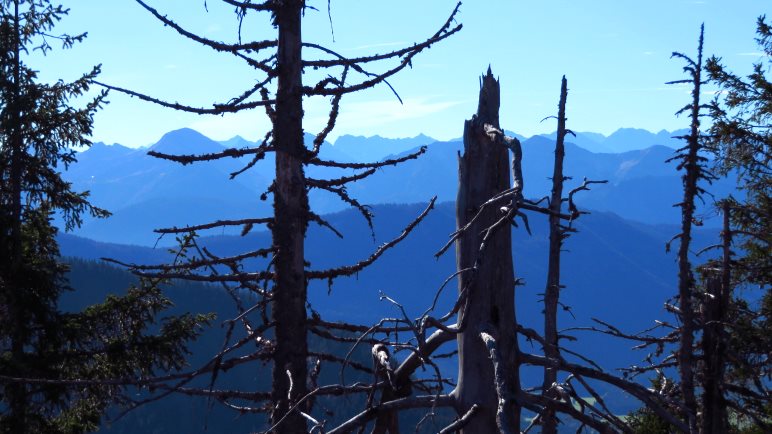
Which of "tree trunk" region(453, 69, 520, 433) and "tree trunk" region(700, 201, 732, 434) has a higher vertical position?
"tree trunk" region(453, 69, 520, 433)

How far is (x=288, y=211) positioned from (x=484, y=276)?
10.7 feet

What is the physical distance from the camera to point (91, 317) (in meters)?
14.2

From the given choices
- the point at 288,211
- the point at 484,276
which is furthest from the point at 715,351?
the point at 484,276

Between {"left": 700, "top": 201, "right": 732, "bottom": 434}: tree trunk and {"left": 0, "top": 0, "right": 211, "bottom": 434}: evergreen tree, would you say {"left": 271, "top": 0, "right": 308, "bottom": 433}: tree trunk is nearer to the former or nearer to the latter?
{"left": 700, "top": 201, "right": 732, "bottom": 434}: tree trunk

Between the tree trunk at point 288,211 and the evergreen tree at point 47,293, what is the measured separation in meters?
7.20

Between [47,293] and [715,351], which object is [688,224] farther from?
[47,293]

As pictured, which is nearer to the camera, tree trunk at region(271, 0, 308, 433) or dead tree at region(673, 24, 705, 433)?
tree trunk at region(271, 0, 308, 433)

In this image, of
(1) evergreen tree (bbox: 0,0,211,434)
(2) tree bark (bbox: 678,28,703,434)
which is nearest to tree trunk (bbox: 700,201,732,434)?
(2) tree bark (bbox: 678,28,703,434)

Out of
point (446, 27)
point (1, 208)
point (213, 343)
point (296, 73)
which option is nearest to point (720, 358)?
point (446, 27)

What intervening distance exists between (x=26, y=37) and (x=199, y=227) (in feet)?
32.9

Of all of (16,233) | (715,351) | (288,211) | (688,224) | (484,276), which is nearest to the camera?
(484,276)

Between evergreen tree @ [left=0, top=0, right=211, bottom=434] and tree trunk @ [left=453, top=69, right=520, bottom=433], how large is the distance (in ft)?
34.0

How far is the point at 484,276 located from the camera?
4.04m

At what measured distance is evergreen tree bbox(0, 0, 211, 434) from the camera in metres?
13.5
